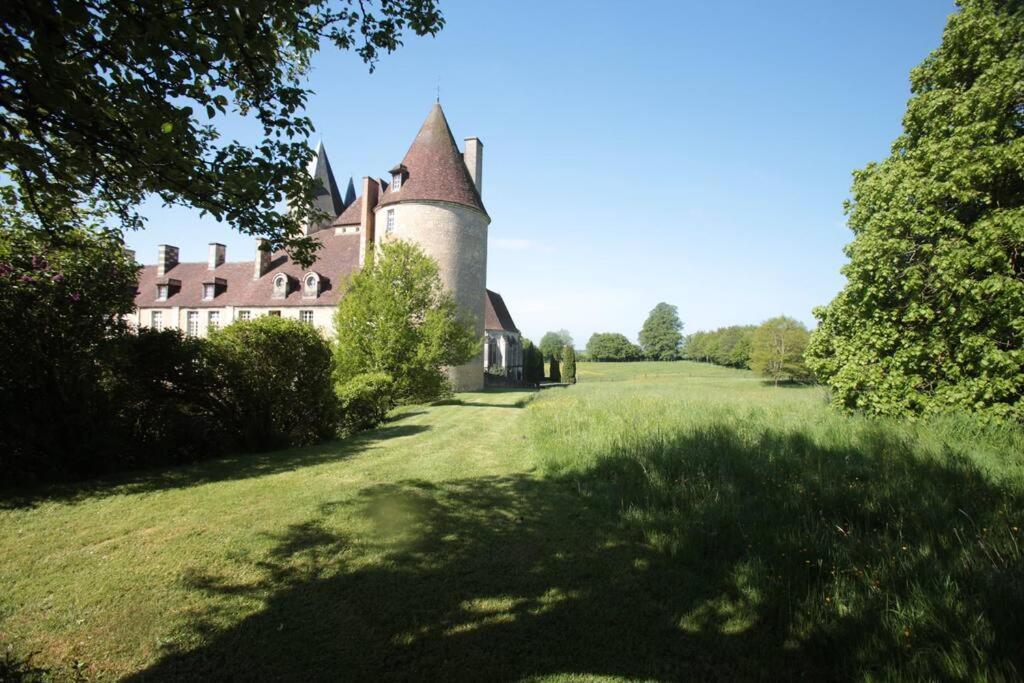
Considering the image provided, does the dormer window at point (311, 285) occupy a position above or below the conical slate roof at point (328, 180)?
below

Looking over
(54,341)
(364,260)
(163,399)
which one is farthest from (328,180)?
(54,341)

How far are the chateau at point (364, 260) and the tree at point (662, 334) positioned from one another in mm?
66471

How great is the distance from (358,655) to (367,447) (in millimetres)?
7190

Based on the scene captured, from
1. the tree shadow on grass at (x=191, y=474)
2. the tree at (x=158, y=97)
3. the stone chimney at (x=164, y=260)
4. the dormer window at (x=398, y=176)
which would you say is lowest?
the tree shadow on grass at (x=191, y=474)

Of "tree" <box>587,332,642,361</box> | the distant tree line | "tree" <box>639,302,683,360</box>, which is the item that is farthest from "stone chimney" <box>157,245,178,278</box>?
"tree" <box>639,302,683,360</box>

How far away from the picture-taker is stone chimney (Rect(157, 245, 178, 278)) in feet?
141

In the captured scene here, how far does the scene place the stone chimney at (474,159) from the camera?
108 ft

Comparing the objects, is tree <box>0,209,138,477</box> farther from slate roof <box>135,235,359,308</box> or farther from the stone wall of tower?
slate roof <box>135,235,359,308</box>

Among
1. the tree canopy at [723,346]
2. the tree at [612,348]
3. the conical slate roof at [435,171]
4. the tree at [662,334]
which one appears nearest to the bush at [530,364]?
the conical slate roof at [435,171]

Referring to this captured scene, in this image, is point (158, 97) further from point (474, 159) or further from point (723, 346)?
point (723, 346)

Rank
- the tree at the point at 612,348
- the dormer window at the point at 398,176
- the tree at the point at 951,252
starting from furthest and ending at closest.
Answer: the tree at the point at 612,348 → the dormer window at the point at 398,176 → the tree at the point at 951,252

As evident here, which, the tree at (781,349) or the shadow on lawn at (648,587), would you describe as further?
the tree at (781,349)

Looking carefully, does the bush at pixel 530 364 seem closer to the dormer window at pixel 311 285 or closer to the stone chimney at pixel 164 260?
the dormer window at pixel 311 285

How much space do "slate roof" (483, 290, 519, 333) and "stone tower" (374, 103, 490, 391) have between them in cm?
1086
